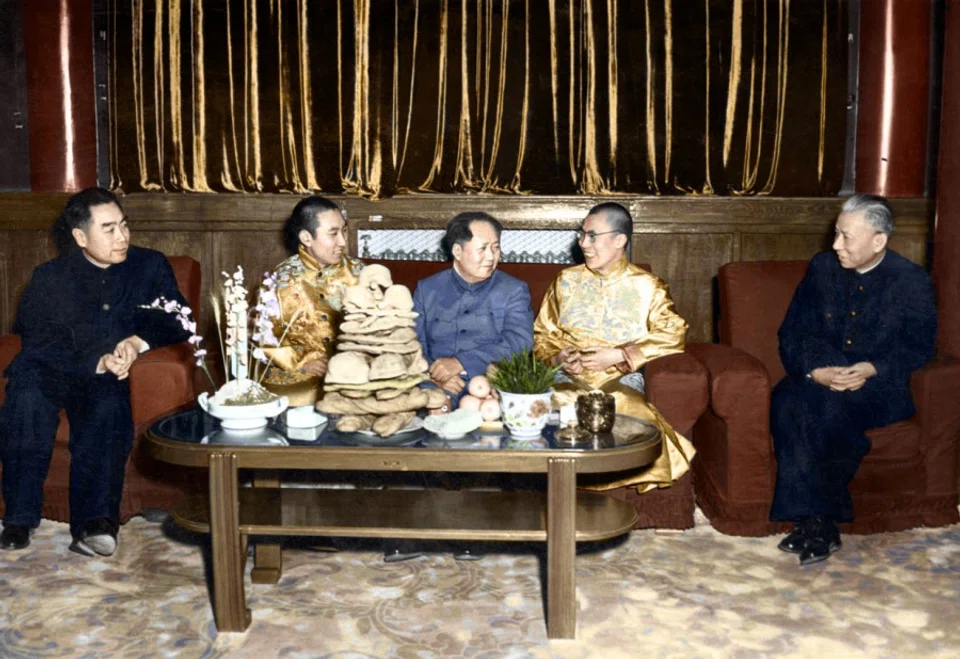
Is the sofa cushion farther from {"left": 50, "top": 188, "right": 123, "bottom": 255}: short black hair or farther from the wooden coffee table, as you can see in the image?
{"left": 50, "top": 188, "right": 123, "bottom": 255}: short black hair

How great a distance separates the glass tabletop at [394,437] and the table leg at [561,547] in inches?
3.1

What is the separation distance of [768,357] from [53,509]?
8.91ft

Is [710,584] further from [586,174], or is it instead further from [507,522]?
[586,174]

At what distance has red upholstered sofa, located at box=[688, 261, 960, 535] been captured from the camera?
11.1ft

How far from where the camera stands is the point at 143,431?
3.45m

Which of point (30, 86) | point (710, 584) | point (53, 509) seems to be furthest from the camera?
point (30, 86)

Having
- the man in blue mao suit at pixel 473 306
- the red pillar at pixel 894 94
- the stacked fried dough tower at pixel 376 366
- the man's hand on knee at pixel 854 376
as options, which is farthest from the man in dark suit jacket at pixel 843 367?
the stacked fried dough tower at pixel 376 366

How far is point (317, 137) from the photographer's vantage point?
4.82m

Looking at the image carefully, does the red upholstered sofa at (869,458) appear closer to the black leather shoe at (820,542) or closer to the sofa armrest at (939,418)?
the sofa armrest at (939,418)

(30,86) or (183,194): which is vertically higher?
(30,86)

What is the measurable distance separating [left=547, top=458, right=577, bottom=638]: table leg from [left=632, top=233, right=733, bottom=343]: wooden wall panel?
2.35 metres

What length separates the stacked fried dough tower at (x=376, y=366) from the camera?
8.75ft

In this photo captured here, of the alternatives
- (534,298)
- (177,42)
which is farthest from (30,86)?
(534,298)

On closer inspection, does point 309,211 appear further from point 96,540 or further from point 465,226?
point 96,540
